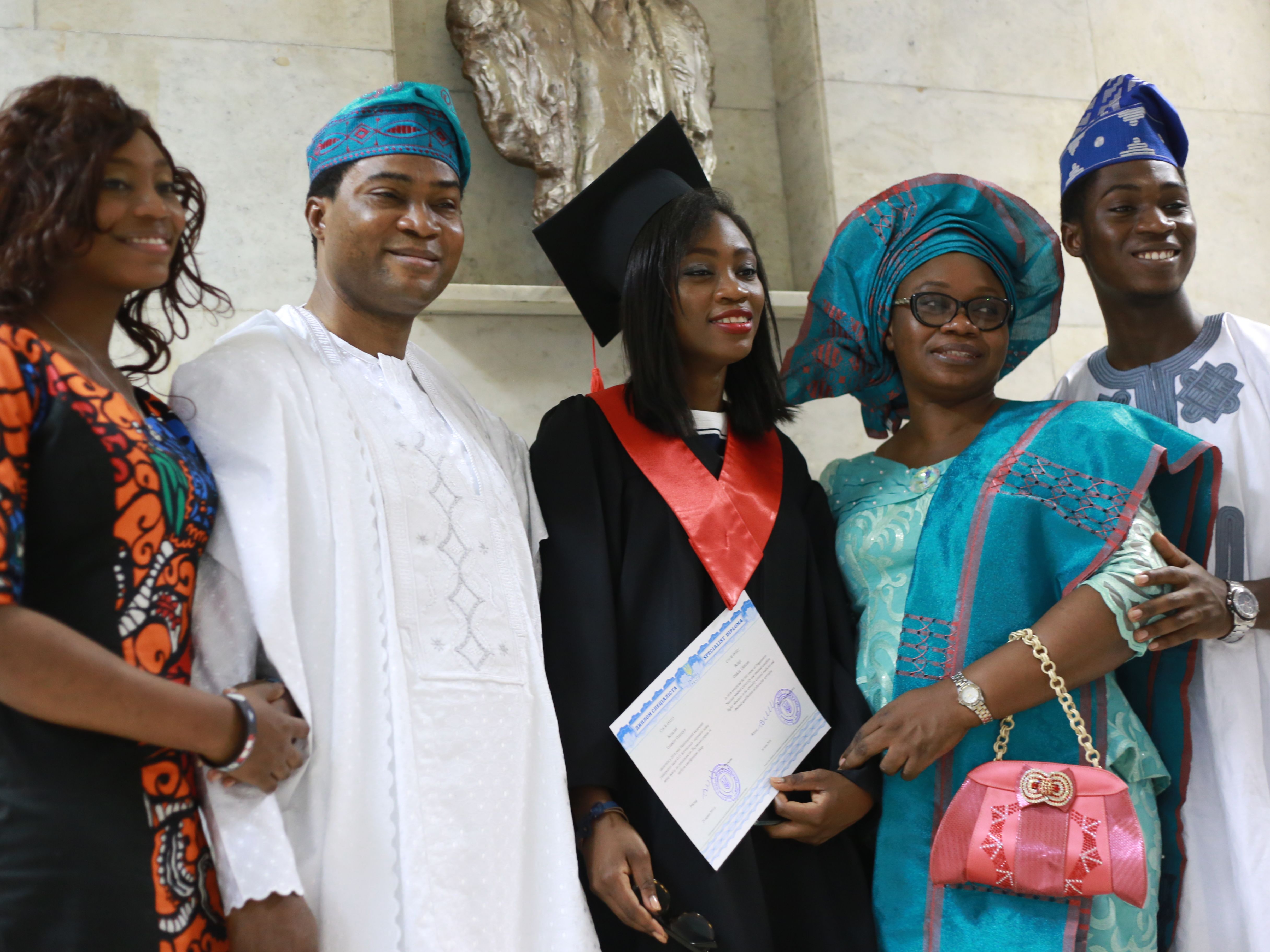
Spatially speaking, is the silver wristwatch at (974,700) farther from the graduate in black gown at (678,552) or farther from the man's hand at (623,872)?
the man's hand at (623,872)

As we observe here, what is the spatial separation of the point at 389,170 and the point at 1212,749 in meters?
1.80

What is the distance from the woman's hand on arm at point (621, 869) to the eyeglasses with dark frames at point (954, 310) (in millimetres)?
1056

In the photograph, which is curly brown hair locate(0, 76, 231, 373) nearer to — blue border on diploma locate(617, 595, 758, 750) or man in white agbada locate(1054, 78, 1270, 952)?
blue border on diploma locate(617, 595, 758, 750)

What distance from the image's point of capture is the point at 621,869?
182cm

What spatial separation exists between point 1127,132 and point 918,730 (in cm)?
137

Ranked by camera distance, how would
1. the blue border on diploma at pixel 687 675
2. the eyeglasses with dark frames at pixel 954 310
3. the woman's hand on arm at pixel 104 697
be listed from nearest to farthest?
1. the woman's hand on arm at pixel 104 697
2. the blue border on diploma at pixel 687 675
3. the eyeglasses with dark frames at pixel 954 310

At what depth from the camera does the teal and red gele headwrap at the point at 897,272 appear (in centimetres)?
227

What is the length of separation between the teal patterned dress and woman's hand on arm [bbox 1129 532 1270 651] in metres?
0.02

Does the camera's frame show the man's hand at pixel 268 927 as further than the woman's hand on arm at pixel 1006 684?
No

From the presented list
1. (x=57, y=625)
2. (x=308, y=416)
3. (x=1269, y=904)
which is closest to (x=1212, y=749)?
(x=1269, y=904)

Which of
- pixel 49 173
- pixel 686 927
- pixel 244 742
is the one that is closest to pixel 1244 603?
pixel 686 927

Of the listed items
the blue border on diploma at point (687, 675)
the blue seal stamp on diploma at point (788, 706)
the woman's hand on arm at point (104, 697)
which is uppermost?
the woman's hand on arm at point (104, 697)

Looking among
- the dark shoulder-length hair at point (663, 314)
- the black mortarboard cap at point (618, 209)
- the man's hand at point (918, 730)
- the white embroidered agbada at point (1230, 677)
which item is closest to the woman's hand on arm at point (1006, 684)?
the man's hand at point (918, 730)

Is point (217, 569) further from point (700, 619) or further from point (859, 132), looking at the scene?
point (859, 132)
